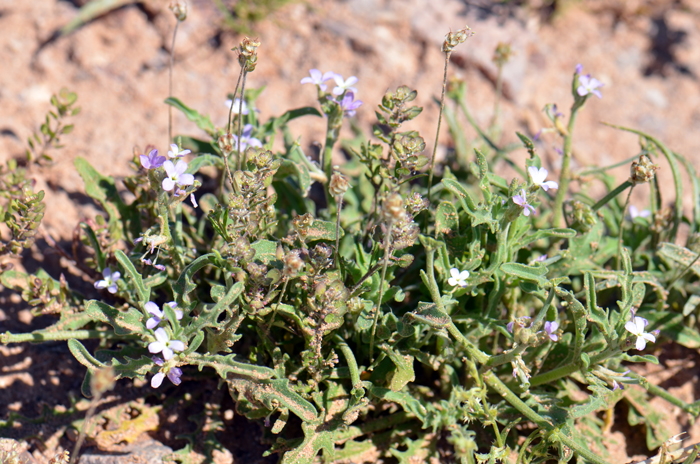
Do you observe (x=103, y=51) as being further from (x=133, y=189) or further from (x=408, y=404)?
(x=408, y=404)

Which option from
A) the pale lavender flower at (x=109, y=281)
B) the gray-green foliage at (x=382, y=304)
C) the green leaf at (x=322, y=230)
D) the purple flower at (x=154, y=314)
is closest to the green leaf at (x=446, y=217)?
the gray-green foliage at (x=382, y=304)

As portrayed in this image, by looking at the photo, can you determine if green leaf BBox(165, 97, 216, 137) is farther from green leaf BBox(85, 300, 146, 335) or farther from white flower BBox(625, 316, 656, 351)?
white flower BBox(625, 316, 656, 351)

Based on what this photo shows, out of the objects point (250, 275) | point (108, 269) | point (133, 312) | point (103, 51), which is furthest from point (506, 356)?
point (103, 51)

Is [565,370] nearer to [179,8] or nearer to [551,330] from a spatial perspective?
[551,330]

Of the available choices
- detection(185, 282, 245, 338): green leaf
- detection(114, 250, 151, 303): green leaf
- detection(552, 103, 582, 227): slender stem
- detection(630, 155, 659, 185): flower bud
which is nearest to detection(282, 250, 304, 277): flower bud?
detection(185, 282, 245, 338): green leaf

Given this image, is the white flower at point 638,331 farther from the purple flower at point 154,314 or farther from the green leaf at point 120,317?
the green leaf at point 120,317

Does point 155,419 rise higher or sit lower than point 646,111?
lower
